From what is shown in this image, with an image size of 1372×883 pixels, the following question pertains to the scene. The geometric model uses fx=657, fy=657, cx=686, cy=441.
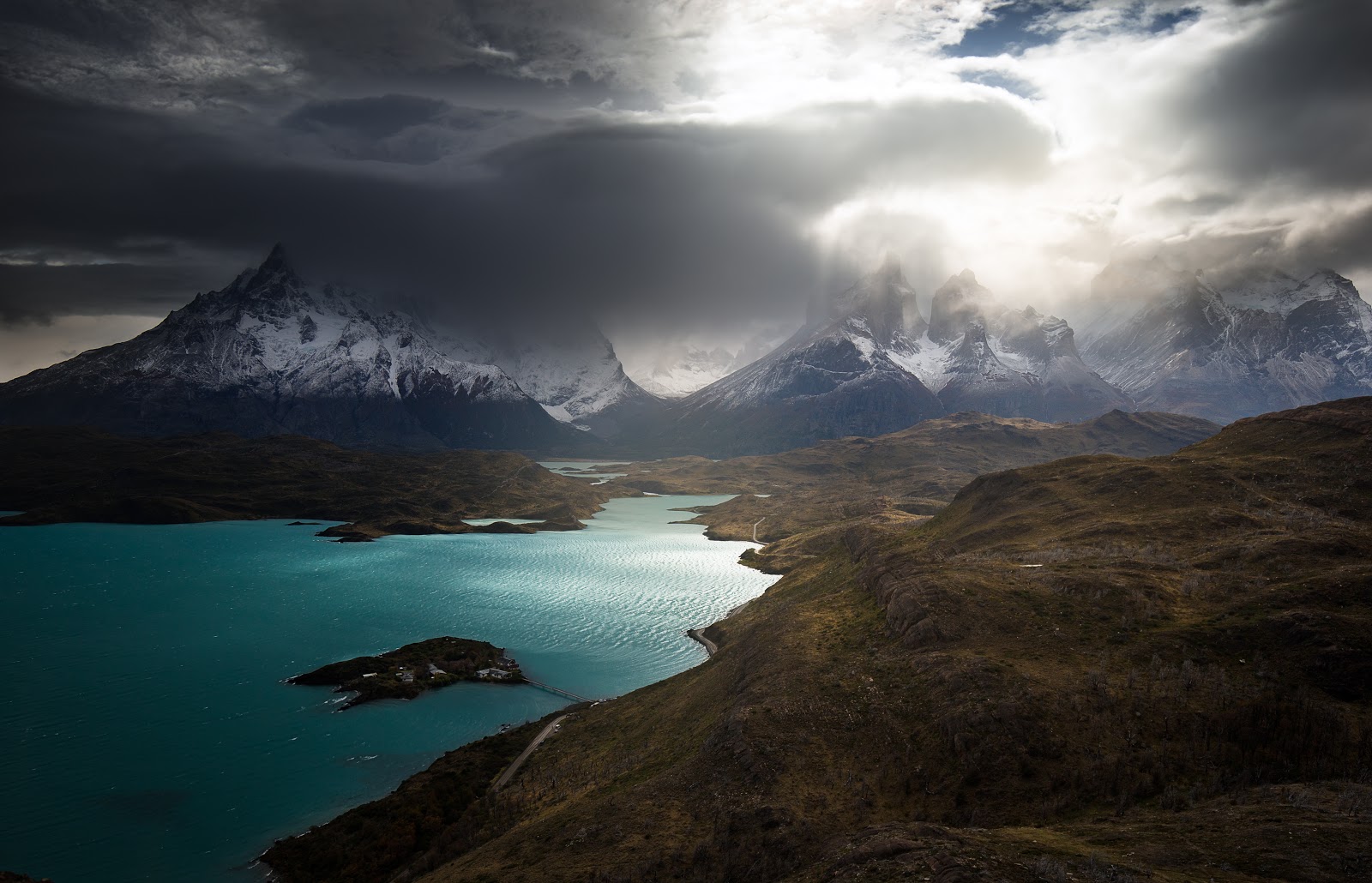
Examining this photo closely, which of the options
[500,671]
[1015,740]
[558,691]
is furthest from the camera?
[500,671]

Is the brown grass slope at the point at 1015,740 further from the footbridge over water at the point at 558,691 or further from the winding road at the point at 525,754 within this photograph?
the footbridge over water at the point at 558,691

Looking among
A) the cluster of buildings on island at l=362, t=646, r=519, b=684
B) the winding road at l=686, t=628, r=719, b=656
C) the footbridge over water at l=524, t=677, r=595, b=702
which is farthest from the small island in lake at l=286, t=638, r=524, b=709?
the winding road at l=686, t=628, r=719, b=656

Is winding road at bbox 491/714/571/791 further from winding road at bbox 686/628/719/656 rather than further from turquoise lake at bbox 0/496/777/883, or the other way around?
winding road at bbox 686/628/719/656

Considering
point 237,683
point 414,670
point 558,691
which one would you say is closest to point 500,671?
point 558,691

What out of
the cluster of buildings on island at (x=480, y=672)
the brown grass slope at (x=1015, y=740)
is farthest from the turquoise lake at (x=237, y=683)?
the brown grass slope at (x=1015, y=740)

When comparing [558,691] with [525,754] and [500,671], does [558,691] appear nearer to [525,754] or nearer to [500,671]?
[500,671]

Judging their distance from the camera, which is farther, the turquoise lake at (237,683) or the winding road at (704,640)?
the winding road at (704,640)
